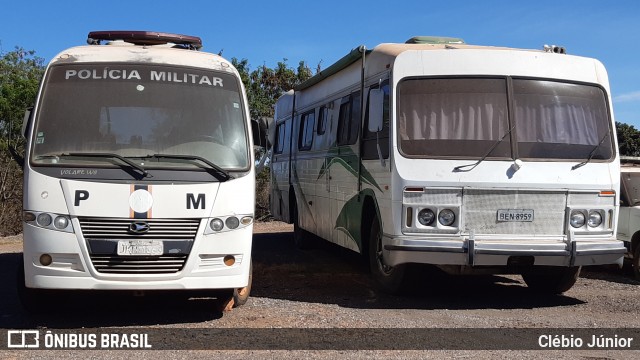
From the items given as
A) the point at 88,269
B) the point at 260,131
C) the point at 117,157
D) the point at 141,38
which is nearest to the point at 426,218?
the point at 260,131

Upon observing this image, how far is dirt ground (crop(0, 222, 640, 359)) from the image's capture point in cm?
655

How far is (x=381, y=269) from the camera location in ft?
30.9

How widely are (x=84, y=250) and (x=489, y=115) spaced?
4633 millimetres

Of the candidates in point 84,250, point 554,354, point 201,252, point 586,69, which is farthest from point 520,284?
point 84,250

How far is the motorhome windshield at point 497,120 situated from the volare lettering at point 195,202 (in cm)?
246

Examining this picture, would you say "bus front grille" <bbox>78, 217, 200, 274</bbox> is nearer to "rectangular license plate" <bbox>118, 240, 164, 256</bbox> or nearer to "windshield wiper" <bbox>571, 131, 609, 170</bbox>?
"rectangular license plate" <bbox>118, 240, 164, 256</bbox>

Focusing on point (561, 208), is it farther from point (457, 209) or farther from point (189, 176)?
point (189, 176)

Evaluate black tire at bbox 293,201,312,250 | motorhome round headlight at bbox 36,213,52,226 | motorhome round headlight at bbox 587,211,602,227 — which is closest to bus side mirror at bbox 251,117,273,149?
motorhome round headlight at bbox 36,213,52,226

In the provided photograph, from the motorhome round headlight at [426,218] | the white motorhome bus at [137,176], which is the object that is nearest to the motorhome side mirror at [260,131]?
A: the white motorhome bus at [137,176]

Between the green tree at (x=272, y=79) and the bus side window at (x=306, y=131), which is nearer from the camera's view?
the bus side window at (x=306, y=131)

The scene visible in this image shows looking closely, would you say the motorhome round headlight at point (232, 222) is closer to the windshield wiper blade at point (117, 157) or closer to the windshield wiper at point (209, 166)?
the windshield wiper at point (209, 166)

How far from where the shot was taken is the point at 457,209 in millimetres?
8281

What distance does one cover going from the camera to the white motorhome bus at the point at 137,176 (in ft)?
22.9

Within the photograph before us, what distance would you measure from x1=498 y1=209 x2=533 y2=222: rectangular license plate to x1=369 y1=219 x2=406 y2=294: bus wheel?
134 centimetres
